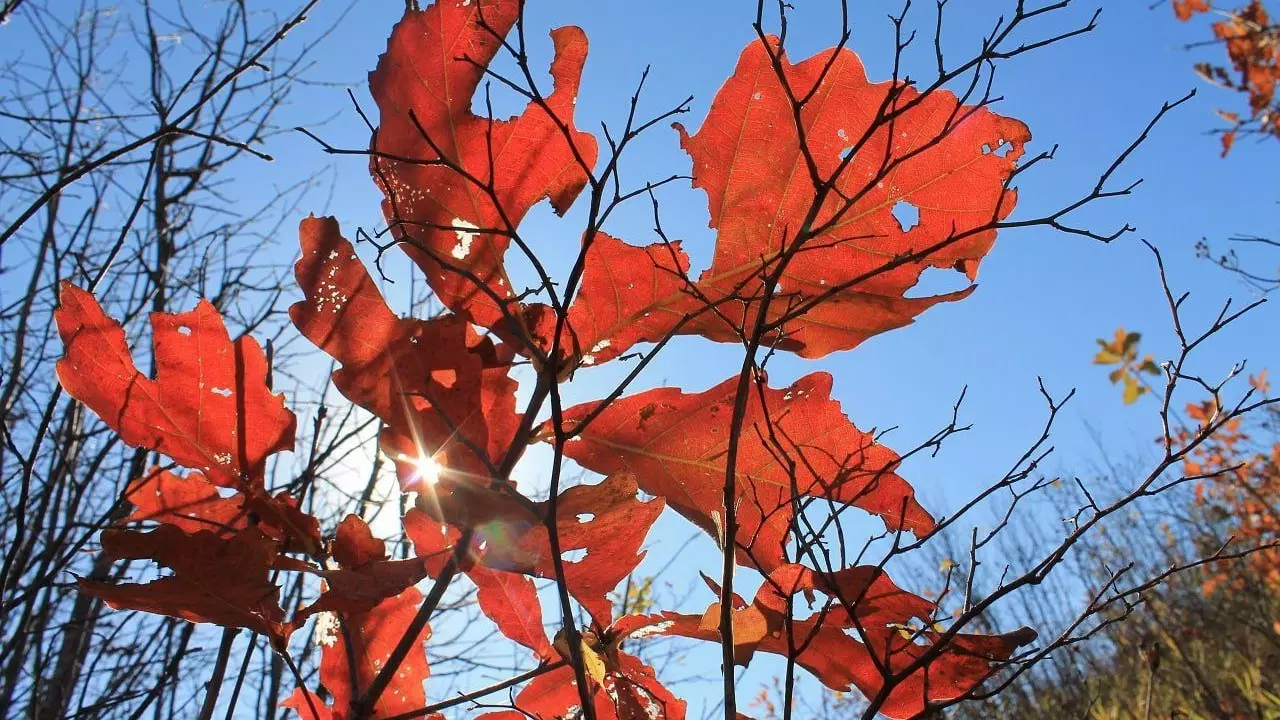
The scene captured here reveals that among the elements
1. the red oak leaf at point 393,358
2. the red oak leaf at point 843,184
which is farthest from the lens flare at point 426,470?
the red oak leaf at point 843,184

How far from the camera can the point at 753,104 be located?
2.07 feet

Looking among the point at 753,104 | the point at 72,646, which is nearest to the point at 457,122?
the point at 753,104

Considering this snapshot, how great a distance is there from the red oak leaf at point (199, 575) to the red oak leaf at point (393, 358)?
112 millimetres

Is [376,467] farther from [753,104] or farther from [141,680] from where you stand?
[753,104]

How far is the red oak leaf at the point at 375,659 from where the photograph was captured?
2.30ft

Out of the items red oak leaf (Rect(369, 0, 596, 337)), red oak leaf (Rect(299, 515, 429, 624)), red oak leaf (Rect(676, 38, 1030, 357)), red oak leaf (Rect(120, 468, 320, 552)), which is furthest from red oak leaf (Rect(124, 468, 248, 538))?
red oak leaf (Rect(676, 38, 1030, 357))

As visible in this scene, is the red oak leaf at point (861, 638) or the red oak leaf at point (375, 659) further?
the red oak leaf at point (375, 659)

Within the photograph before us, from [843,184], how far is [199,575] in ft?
1.70

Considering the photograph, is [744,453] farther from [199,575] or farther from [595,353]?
[199,575]

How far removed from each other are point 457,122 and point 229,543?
327 mm

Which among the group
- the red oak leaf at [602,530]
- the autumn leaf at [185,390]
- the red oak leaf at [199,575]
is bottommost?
the red oak leaf at [602,530]

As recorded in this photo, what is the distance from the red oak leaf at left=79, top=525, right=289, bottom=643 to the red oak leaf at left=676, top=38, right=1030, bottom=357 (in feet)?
1.15

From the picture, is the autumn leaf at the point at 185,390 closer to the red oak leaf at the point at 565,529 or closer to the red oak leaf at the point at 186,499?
the red oak leaf at the point at 186,499

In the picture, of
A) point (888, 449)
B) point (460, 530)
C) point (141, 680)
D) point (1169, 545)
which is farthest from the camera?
point (1169, 545)
